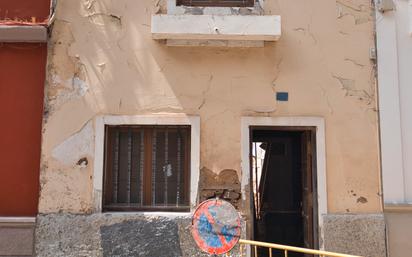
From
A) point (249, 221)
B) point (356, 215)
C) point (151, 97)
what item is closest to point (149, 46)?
point (151, 97)

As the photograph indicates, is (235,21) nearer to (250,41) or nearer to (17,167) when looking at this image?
(250,41)

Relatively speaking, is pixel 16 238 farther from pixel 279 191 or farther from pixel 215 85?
pixel 279 191

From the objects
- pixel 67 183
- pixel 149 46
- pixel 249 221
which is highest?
pixel 149 46

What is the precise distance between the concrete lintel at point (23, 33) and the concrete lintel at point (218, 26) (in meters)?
1.36

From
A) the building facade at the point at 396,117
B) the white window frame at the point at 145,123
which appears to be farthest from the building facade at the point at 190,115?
the building facade at the point at 396,117

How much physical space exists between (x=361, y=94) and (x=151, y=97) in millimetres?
2564

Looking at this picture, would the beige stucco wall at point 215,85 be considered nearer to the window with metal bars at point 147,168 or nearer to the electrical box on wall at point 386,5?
the electrical box on wall at point 386,5

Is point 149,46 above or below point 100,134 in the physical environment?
above

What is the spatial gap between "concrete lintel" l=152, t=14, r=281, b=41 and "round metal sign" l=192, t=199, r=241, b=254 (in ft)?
7.35

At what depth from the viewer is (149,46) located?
209 inches

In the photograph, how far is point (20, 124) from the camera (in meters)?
5.19

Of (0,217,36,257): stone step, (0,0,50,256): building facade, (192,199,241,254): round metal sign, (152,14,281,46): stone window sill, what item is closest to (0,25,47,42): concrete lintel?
(0,0,50,256): building facade

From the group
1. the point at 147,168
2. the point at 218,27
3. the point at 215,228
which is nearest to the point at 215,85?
the point at 218,27

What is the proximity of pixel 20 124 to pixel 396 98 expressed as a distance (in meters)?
4.56
